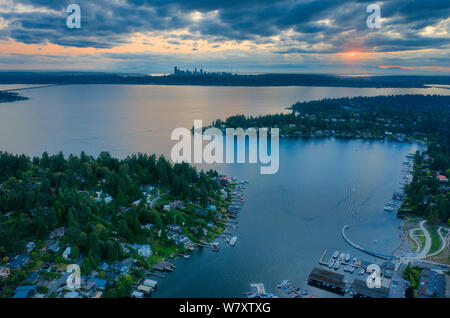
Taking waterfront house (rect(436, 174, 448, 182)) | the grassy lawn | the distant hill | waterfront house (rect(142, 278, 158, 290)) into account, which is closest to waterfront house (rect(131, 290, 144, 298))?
waterfront house (rect(142, 278, 158, 290))

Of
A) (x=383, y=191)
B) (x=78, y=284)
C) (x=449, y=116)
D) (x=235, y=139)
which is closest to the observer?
(x=78, y=284)

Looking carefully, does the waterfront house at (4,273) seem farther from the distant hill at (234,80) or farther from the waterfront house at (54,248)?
the distant hill at (234,80)

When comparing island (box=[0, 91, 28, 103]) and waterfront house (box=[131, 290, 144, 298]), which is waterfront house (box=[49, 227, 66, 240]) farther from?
island (box=[0, 91, 28, 103])

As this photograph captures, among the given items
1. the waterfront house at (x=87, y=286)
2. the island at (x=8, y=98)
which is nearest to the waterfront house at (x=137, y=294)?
the waterfront house at (x=87, y=286)

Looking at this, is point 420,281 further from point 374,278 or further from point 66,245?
point 66,245

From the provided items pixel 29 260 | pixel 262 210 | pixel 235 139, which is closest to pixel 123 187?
pixel 29 260

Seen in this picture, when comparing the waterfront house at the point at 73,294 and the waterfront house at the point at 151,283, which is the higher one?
the waterfront house at the point at 73,294

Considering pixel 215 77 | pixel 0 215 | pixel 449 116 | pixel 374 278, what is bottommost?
pixel 374 278
